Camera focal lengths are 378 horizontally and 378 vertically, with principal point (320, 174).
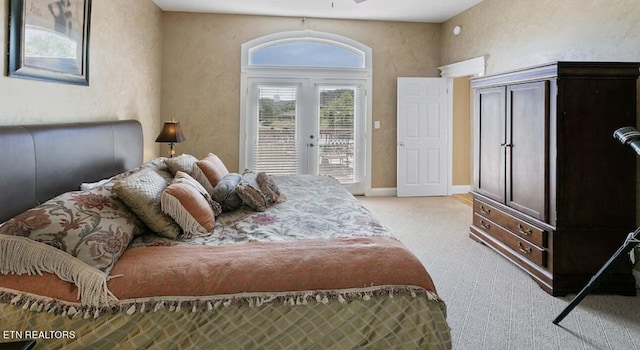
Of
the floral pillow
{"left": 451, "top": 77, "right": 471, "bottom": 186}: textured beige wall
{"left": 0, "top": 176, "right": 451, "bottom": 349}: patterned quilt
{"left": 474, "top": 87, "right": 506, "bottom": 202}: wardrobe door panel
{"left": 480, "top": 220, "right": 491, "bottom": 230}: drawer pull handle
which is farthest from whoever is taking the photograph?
{"left": 451, "top": 77, "right": 471, "bottom": 186}: textured beige wall

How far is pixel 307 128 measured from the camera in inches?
233

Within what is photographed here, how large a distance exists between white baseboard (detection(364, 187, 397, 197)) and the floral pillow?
15.3 ft

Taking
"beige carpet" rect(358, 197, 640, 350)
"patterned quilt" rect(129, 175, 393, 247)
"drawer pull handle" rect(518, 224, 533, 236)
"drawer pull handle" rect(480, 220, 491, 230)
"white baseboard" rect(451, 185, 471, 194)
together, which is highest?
"white baseboard" rect(451, 185, 471, 194)

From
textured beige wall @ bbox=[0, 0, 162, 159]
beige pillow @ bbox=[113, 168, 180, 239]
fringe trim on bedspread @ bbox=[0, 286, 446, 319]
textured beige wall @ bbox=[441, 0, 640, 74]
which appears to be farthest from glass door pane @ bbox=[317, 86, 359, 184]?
fringe trim on bedspread @ bbox=[0, 286, 446, 319]

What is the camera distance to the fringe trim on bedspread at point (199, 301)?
137cm

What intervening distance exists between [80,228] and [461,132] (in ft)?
20.2

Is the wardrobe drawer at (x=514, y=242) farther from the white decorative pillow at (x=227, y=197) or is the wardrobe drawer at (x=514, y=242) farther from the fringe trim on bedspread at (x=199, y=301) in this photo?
the white decorative pillow at (x=227, y=197)

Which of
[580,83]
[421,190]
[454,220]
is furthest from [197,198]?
[421,190]

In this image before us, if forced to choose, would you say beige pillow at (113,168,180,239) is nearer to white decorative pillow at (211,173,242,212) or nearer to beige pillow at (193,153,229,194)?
white decorative pillow at (211,173,242,212)

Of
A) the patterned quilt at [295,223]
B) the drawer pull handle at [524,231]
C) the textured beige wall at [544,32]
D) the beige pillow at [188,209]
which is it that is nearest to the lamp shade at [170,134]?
the patterned quilt at [295,223]

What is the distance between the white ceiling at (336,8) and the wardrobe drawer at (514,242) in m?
3.05

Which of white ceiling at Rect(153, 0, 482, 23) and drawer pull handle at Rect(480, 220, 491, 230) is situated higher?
white ceiling at Rect(153, 0, 482, 23)

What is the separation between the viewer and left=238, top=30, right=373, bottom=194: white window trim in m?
5.69

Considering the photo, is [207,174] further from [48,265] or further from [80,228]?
[48,265]
